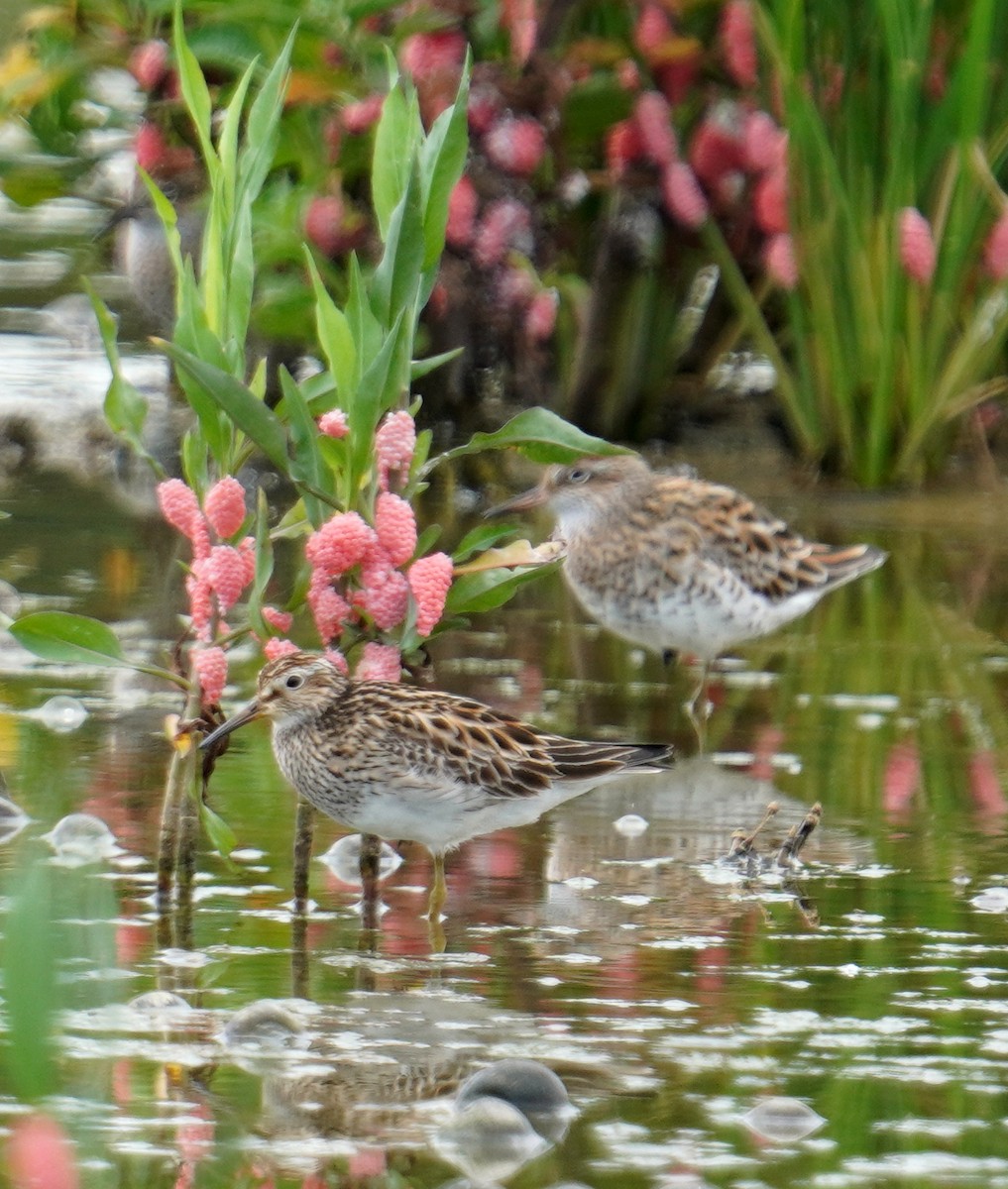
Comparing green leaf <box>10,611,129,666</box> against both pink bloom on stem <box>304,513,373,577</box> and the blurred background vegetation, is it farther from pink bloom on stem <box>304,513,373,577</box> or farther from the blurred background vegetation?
the blurred background vegetation

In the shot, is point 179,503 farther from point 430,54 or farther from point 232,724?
point 430,54

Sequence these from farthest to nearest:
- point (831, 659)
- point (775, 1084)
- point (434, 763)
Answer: point (831, 659) → point (434, 763) → point (775, 1084)

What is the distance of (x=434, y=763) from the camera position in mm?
Result: 6129

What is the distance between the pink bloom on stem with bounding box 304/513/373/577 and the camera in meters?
5.82

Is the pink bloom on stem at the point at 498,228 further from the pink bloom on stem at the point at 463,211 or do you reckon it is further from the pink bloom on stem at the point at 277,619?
the pink bloom on stem at the point at 277,619

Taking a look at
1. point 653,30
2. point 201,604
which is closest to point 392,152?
point 201,604

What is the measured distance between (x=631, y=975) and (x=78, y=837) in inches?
67.4

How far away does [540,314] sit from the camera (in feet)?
42.1

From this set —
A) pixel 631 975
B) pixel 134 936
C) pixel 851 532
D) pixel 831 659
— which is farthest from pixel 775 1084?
pixel 851 532

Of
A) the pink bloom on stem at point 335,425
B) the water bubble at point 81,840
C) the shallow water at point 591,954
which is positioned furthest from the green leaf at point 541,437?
the water bubble at point 81,840

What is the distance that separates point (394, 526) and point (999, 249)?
6.82 meters

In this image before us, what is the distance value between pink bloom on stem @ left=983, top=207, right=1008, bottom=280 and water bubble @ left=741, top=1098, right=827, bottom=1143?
7.94m

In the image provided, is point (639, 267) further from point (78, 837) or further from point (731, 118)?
point (78, 837)

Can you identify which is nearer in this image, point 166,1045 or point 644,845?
point 166,1045
